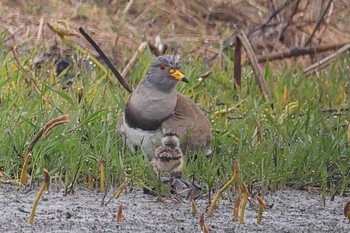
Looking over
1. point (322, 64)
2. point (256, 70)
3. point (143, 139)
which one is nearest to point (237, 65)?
point (256, 70)

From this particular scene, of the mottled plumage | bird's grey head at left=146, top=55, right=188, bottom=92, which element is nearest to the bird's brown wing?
bird's grey head at left=146, top=55, right=188, bottom=92

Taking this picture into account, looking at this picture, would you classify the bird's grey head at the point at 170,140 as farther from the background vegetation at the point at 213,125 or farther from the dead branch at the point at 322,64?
the dead branch at the point at 322,64

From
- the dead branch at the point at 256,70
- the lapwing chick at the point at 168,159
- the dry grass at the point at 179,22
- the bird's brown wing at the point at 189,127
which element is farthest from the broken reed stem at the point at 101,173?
the dry grass at the point at 179,22

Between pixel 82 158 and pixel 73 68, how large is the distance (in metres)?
2.50

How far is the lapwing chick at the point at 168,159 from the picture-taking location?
515 cm

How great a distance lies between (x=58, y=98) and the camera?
6.91 metres

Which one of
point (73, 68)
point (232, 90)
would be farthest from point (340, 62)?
point (73, 68)

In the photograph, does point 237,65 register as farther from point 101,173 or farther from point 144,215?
point 144,215

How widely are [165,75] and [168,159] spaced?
1.04 meters

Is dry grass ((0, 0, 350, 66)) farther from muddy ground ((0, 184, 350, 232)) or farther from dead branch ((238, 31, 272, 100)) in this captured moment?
muddy ground ((0, 184, 350, 232))

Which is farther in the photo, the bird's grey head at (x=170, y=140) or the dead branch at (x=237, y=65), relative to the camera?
the dead branch at (x=237, y=65)

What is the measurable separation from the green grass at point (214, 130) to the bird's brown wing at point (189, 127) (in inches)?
3.2

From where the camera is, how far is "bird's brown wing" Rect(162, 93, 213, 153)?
5766 mm

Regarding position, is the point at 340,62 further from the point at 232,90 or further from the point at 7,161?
the point at 7,161
